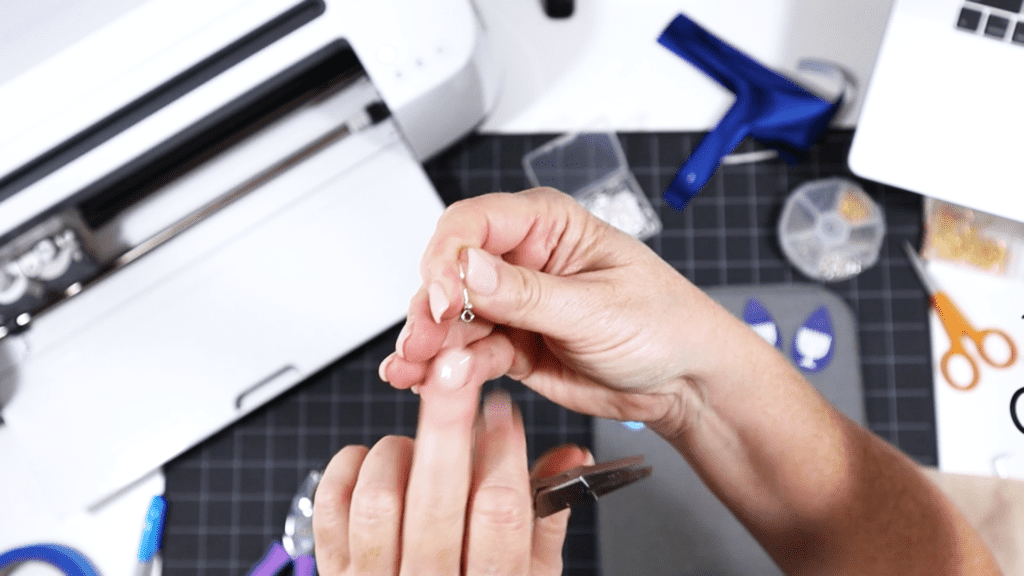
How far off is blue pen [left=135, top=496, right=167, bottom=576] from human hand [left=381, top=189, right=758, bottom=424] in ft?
2.10

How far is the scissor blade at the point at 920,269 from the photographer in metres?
1.04

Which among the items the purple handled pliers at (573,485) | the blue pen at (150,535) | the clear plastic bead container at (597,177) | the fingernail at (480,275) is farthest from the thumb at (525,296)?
the blue pen at (150,535)

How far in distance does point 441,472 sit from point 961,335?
2.94ft

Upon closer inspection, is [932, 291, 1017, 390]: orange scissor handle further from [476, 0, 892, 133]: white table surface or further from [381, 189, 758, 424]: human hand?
[381, 189, 758, 424]: human hand

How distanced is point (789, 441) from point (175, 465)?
0.88 m

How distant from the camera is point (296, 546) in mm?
1040

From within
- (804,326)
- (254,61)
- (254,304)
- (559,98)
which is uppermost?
(254,61)

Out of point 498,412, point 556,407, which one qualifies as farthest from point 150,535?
point 498,412

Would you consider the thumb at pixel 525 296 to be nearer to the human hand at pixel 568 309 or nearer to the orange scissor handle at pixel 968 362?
the human hand at pixel 568 309

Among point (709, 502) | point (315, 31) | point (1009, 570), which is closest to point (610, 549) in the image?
point (709, 502)

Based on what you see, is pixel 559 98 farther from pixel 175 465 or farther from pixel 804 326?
pixel 175 465

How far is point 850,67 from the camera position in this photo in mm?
1057

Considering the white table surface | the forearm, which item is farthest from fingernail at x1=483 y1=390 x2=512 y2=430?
the white table surface

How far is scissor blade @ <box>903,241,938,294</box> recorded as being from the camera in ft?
3.41
